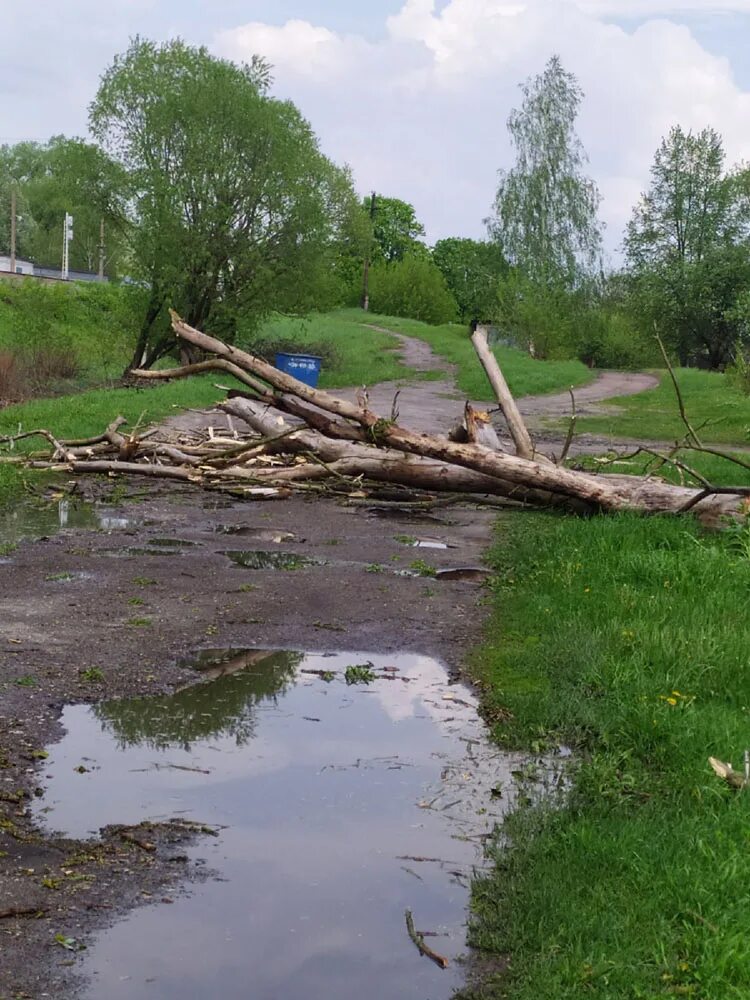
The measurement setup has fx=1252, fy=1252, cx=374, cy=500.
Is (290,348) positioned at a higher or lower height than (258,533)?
higher

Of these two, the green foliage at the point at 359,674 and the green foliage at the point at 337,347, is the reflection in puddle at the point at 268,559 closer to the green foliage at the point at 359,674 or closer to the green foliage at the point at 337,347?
the green foliage at the point at 359,674

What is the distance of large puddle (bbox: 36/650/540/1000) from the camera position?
12.1 feet

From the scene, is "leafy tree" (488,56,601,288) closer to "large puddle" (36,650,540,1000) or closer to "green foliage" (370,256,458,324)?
"green foliage" (370,256,458,324)

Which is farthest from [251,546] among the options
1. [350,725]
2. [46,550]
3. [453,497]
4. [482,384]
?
[482,384]

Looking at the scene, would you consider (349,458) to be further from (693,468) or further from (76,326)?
(76,326)

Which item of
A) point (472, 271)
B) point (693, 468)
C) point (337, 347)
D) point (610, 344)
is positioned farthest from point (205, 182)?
point (472, 271)

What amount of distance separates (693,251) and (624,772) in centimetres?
5290

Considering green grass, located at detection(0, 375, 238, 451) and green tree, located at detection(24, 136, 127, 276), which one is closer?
green grass, located at detection(0, 375, 238, 451)

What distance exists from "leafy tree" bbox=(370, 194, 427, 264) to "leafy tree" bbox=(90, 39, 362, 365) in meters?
78.1

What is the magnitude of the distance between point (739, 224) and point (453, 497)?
46.2 meters

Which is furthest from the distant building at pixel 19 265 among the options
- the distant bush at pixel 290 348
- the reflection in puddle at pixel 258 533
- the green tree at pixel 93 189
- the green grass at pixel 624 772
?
the green grass at pixel 624 772

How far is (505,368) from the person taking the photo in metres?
40.2

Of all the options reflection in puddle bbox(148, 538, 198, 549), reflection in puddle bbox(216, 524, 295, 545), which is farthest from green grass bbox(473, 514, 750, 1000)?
reflection in puddle bbox(148, 538, 198, 549)

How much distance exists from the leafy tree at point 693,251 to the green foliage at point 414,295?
73.4 ft
